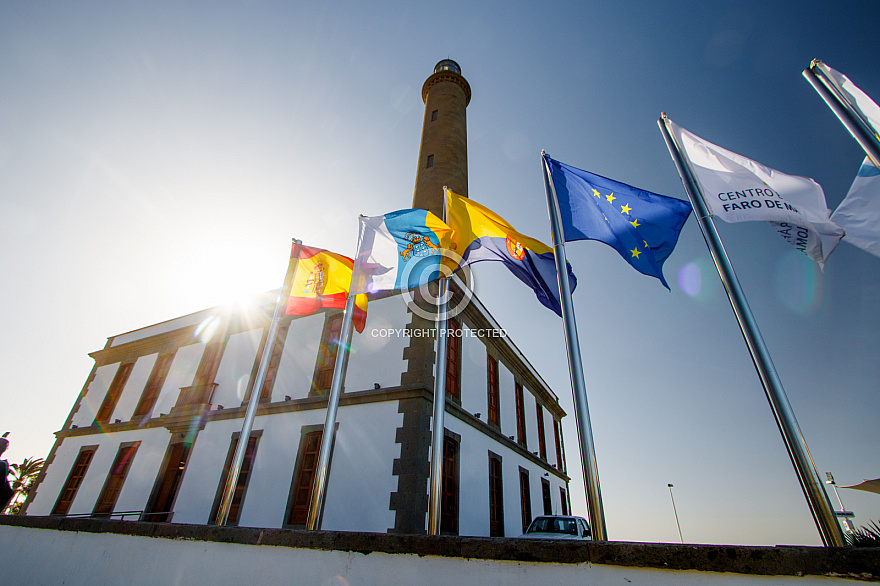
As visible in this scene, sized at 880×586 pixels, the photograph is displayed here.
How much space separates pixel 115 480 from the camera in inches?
589

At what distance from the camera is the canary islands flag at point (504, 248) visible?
6.26 m

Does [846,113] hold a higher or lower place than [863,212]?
higher

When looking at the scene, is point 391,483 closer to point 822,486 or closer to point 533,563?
point 533,563

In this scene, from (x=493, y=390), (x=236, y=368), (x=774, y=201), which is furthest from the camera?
(x=493, y=390)

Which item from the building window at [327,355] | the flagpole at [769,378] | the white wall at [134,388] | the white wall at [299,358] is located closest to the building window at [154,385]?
the white wall at [134,388]

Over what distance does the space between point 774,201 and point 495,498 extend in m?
11.6

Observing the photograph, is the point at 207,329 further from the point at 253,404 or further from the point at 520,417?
the point at 520,417

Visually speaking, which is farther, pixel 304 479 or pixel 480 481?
pixel 480 481

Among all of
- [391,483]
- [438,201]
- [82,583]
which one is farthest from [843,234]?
[438,201]

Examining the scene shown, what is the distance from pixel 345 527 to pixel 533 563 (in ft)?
24.2

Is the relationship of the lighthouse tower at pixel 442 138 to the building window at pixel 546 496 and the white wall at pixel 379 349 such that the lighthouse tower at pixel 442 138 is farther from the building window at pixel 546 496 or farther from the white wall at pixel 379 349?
the building window at pixel 546 496

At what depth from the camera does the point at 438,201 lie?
1759 cm

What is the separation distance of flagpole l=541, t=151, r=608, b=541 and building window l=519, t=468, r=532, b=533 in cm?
1267

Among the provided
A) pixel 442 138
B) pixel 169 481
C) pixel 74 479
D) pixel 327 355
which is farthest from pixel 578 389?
pixel 74 479
